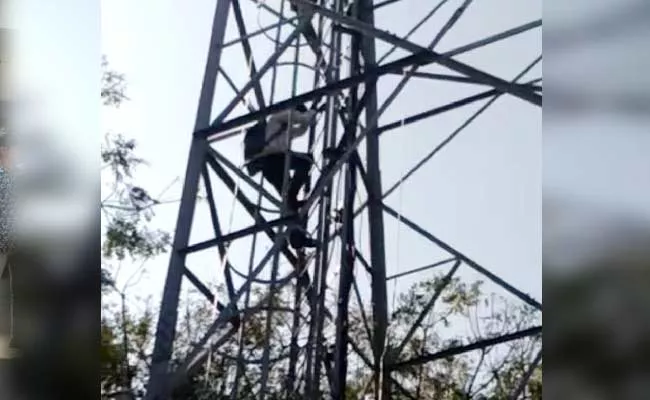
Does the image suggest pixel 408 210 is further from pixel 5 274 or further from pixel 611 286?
pixel 5 274

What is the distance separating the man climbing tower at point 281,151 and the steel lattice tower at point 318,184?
31mm

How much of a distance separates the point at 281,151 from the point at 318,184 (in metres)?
0.19

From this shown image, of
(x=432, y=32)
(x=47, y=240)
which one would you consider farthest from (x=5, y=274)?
(x=432, y=32)

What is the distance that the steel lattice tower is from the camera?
160cm

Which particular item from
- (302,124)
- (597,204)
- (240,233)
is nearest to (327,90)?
(302,124)

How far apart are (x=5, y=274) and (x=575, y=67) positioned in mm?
1683

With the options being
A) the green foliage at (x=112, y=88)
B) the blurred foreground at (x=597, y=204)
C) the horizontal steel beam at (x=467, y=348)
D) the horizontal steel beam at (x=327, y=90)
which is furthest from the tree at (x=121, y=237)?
the blurred foreground at (x=597, y=204)

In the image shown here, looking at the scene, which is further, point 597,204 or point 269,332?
point 269,332

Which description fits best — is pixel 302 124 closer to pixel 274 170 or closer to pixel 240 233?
pixel 274 170

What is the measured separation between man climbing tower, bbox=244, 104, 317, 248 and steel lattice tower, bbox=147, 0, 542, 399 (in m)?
0.03

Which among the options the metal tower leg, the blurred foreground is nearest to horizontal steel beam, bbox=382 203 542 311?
the blurred foreground

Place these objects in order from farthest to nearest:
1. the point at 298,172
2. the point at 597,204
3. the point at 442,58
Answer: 1. the point at 298,172
2. the point at 442,58
3. the point at 597,204

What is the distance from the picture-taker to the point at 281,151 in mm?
1979

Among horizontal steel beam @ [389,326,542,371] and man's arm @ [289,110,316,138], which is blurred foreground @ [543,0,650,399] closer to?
horizontal steel beam @ [389,326,542,371]
